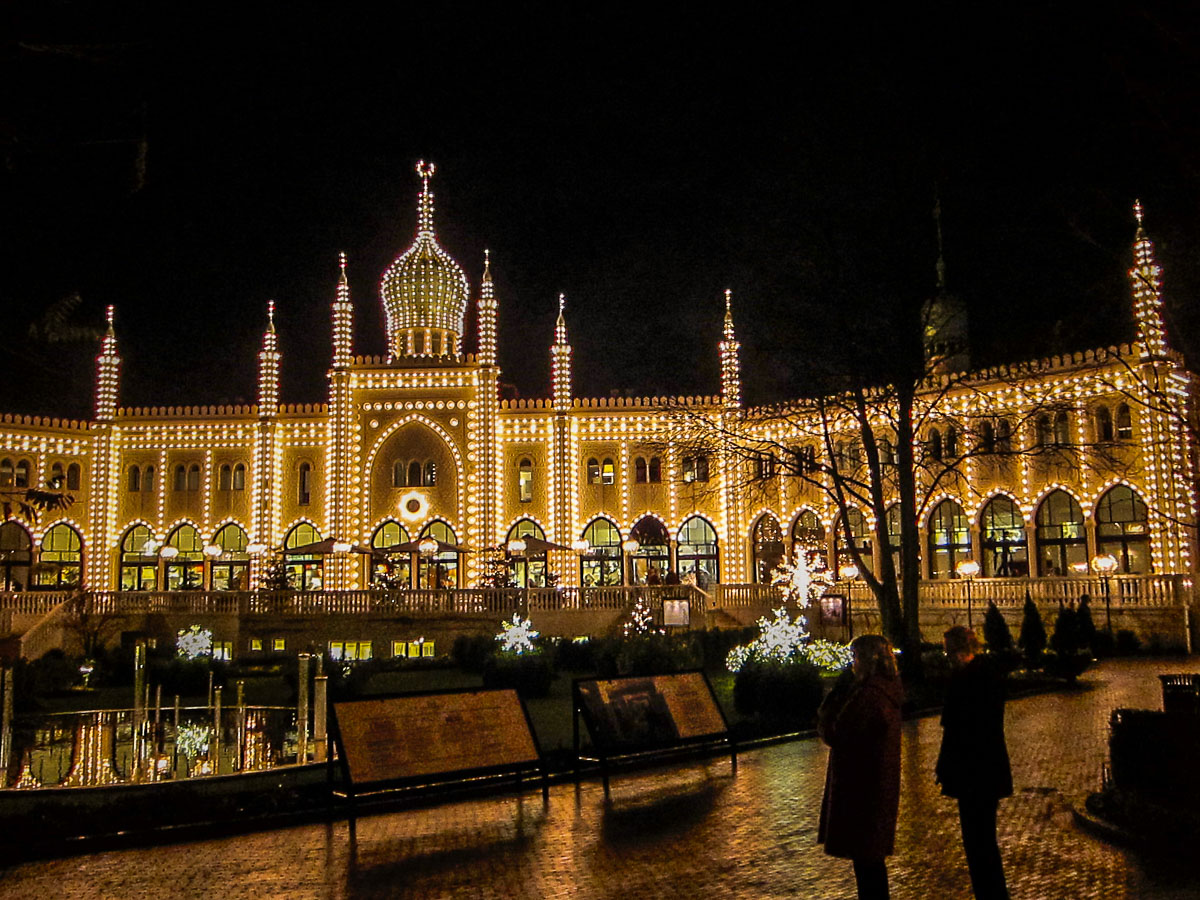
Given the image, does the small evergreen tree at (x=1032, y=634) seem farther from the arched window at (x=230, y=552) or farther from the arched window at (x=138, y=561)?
the arched window at (x=138, y=561)

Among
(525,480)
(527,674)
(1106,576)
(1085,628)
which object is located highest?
(525,480)

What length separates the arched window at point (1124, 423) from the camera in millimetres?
35594

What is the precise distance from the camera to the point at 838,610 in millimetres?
26734

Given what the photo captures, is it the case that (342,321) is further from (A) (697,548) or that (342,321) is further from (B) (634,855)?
(B) (634,855)

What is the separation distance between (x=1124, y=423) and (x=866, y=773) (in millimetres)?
33496

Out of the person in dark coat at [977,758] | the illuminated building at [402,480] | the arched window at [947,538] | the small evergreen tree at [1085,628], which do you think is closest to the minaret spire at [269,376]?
the illuminated building at [402,480]

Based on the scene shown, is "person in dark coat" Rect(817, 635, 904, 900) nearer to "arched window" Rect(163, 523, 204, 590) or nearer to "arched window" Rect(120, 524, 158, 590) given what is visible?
"arched window" Rect(163, 523, 204, 590)

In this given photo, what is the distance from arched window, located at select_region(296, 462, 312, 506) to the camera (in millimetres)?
48000

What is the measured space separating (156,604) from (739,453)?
2163 cm

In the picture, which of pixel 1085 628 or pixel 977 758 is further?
pixel 1085 628

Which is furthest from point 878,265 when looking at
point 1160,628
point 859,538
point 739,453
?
point 859,538

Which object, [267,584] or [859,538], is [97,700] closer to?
[267,584]

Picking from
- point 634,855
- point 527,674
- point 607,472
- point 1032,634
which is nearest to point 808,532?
point 607,472

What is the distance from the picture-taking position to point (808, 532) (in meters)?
44.4
